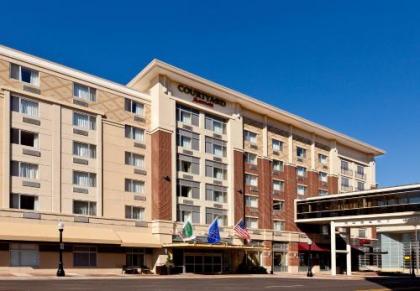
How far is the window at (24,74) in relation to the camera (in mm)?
44344

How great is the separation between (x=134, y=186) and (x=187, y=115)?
34.4 ft

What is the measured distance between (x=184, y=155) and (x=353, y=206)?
73.6ft

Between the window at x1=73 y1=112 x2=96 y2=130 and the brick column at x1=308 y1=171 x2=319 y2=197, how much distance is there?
35.8 metres

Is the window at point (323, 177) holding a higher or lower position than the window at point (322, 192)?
higher

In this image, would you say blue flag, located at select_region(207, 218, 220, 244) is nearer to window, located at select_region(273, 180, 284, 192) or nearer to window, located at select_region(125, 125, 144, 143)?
window, located at select_region(125, 125, 144, 143)

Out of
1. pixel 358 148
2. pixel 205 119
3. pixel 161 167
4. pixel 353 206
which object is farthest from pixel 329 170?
pixel 161 167

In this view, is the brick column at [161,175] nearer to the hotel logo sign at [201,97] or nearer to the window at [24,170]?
the hotel logo sign at [201,97]

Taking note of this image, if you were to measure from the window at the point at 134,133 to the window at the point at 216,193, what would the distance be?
9657 millimetres

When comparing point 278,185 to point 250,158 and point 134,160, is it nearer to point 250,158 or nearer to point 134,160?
point 250,158

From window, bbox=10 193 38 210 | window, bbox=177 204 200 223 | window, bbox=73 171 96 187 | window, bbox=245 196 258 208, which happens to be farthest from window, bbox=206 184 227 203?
window, bbox=10 193 38 210

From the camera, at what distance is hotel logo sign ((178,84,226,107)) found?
189 feet

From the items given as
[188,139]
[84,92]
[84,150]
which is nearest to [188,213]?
[188,139]

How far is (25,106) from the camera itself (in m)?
45.0

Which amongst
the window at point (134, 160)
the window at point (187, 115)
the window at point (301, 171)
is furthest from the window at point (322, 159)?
the window at point (134, 160)
